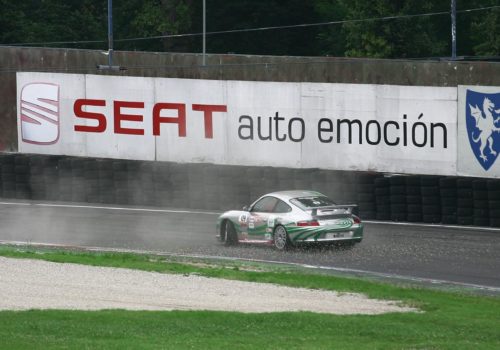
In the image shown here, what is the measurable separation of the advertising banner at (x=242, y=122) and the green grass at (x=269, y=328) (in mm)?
11261

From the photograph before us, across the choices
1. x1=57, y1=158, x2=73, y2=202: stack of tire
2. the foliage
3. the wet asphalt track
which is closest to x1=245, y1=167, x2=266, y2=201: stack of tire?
the wet asphalt track

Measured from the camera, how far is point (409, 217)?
2800cm

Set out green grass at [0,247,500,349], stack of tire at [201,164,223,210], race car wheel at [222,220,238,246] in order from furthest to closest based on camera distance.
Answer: stack of tire at [201,164,223,210], race car wheel at [222,220,238,246], green grass at [0,247,500,349]

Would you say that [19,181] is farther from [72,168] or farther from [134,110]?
[134,110]

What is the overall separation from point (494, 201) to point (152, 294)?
35.2 ft

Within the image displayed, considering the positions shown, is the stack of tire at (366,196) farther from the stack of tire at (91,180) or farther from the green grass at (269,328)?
the green grass at (269,328)

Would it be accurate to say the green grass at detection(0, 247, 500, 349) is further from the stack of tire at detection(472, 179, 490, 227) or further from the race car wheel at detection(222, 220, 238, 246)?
the stack of tire at detection(472, 179, 490, 227)

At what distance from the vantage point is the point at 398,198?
28.2 m

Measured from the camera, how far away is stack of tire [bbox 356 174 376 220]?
28641 millimetres

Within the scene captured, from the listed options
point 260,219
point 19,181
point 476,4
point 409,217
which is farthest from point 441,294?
point 476,4

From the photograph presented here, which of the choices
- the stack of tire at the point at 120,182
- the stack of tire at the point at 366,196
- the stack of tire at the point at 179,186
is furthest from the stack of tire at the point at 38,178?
the stack of tire at the point at 366,196

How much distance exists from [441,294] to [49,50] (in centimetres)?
2001

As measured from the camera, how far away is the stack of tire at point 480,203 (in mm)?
26984

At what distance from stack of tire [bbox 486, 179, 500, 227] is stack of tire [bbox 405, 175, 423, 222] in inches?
67.0
